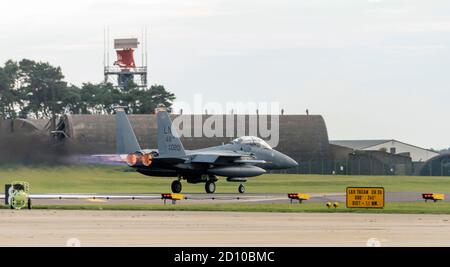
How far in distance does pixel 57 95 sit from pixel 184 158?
3420 inches

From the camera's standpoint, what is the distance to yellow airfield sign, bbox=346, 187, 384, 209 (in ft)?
141

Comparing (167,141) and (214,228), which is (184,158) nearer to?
(167,141)

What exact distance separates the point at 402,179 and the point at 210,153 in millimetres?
22592

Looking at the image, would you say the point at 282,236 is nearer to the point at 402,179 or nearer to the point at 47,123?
the point at 402,179

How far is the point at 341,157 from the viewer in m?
109

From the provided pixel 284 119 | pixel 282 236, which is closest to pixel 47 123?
pixel 284 119

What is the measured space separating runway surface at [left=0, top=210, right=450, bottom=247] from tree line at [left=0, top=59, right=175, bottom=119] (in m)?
101

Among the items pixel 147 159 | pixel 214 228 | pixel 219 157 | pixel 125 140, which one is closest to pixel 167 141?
pixel 147 159

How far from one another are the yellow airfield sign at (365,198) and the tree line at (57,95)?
97.4 meters

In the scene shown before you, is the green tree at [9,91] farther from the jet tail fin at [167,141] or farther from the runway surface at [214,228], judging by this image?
the runway surface at [214,228]

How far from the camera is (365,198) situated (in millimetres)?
43062

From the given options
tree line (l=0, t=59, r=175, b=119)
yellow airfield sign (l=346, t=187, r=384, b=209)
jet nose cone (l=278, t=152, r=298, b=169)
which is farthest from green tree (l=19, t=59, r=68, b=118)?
yellow airfield sign (l=346, t=187, r=384, b=209)

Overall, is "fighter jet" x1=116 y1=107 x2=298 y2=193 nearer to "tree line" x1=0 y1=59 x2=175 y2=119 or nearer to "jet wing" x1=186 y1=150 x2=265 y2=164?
"jet wing" x1=186 y1=150 x2=265 y2=164

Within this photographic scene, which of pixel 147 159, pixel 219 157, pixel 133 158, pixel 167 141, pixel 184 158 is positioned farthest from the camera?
pixel 219 157
